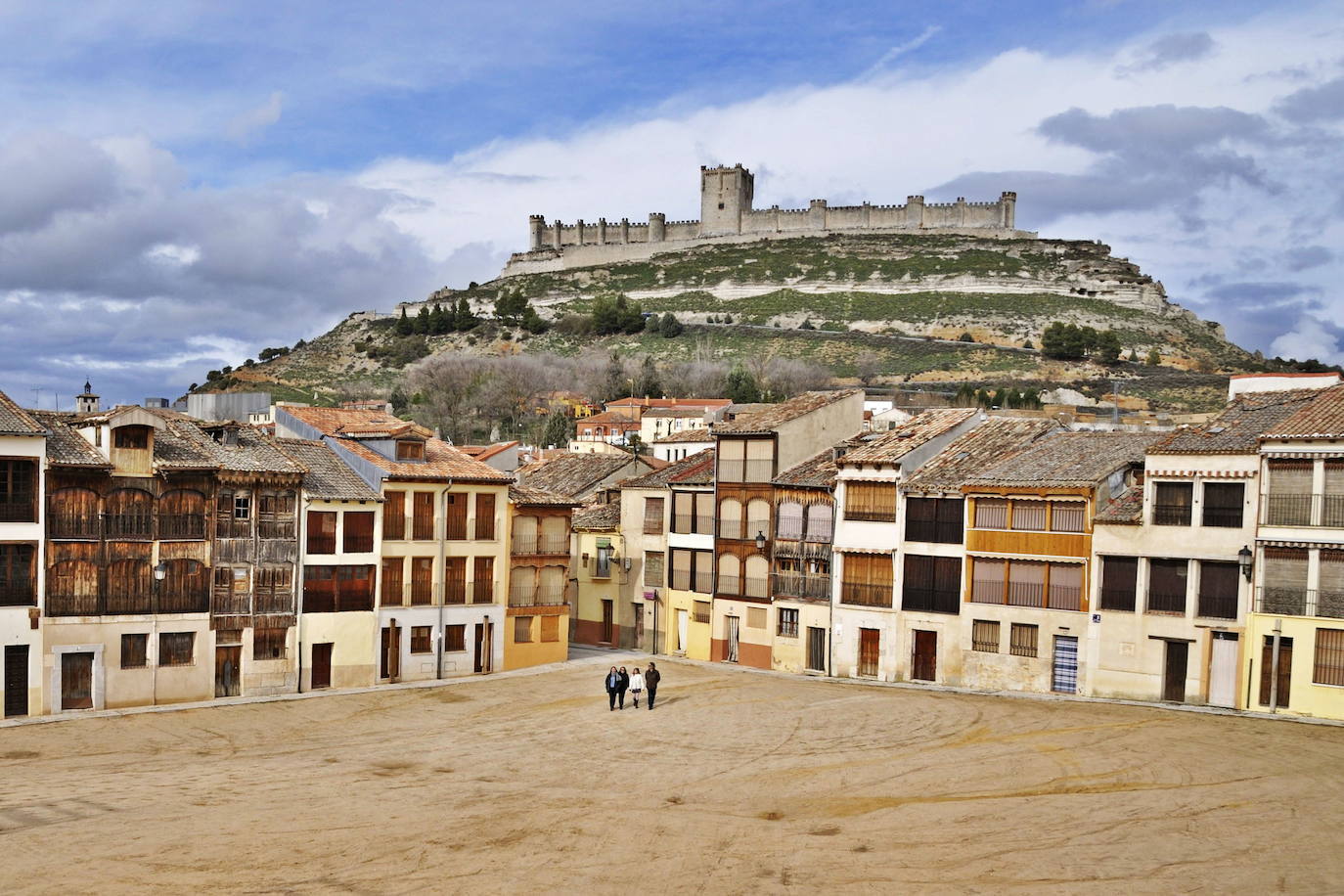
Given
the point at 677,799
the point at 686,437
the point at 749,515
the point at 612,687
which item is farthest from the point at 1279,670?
the point at 686,437

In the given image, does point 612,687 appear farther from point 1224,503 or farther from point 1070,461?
point 1224,503

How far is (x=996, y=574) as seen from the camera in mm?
45031

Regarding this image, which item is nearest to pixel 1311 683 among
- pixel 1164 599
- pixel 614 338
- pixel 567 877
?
pixel 1164 599

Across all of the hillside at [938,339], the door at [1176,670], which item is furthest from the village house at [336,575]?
the hillside at [938,339]

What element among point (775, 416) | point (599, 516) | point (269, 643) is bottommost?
point (269, 643)

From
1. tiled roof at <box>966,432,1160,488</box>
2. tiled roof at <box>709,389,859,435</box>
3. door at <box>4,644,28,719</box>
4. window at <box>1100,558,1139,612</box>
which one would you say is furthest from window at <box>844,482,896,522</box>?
door at <box>4,644,28,719</box>

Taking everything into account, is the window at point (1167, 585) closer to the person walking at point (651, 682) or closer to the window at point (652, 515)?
the person walking at point (651, 682)

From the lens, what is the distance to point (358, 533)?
45906 millimetres

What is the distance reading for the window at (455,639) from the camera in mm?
48094

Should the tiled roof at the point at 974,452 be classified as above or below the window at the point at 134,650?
above

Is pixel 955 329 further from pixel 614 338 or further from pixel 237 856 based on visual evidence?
pixel 237 856

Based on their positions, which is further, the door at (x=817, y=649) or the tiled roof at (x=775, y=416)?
the tiled roof at (x=775, y=416)

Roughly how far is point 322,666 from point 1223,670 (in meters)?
27.1

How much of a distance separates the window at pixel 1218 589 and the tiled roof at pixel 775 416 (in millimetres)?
17348
